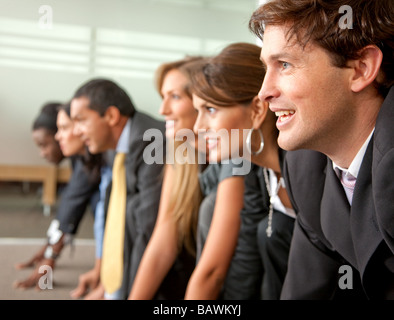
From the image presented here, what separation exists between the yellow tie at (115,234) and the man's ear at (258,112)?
0.39 metres

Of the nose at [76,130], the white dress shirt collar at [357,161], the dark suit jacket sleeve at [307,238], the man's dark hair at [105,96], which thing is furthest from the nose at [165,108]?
the white dress shirt collar at [357,161]

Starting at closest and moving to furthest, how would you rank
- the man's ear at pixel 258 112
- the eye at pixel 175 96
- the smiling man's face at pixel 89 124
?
the man's ear at pixel 258 112
the eye at pixel 175 96
the smiling man's face at pixel 89 124

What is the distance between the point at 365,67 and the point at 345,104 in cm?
5

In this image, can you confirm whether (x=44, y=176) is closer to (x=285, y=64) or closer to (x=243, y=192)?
(x=243, y=192)

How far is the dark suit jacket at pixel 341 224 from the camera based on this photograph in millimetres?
549

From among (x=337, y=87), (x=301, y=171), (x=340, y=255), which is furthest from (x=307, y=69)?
(x=340, y=255)

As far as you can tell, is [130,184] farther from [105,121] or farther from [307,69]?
[307,69]

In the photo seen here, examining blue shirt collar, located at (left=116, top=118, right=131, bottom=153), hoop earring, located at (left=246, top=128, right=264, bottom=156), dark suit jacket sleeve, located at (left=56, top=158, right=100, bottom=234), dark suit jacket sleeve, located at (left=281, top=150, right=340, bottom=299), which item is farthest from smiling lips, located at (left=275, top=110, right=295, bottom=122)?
dark suit jacket sleeve, located at (left=56, top=158, right=100, bottom=234)

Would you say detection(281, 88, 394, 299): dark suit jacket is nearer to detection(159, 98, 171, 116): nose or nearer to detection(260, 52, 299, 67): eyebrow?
detection(260, 52, 299, 67): eyebrow

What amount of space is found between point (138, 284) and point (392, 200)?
0.65 meters

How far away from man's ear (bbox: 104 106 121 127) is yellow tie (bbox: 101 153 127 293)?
7 cm

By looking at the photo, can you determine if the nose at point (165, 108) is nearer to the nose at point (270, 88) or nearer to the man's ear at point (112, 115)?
the man's ear at point (112, 115)

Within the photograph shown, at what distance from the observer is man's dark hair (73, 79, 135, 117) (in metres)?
1.12

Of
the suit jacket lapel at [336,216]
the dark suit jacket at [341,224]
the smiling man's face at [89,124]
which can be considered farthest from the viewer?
the smiling man's face at [89,124]
